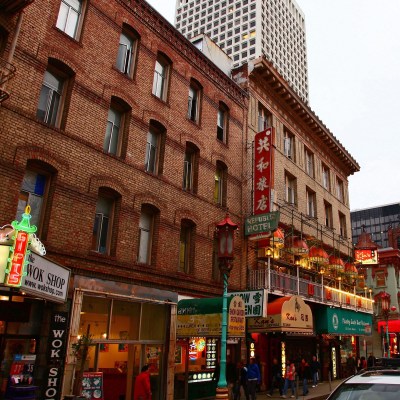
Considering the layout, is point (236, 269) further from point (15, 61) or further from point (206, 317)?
point (15, 61)

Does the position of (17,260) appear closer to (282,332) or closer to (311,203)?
(282,332)

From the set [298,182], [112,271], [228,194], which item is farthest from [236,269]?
[298,182]

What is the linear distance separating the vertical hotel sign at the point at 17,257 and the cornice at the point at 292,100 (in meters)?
17.6

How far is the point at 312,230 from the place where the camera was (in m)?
26.2

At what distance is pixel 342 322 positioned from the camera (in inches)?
976

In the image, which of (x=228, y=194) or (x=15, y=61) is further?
(x=228, y=194)

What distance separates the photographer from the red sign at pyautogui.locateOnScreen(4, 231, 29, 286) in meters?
7.85

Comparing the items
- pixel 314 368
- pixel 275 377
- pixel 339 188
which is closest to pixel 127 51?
pixel 275 377

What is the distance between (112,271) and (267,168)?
9.57m

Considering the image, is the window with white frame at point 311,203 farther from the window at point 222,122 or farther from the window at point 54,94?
the window at point 54,94

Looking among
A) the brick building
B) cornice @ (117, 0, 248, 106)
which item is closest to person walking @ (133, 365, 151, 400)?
the brick building

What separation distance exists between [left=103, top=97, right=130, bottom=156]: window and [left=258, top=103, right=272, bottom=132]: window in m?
10.3

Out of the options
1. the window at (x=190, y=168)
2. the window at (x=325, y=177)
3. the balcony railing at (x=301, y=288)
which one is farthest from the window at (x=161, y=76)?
the window at (x=325, y=177)

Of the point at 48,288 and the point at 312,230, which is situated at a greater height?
the point at 312,230
